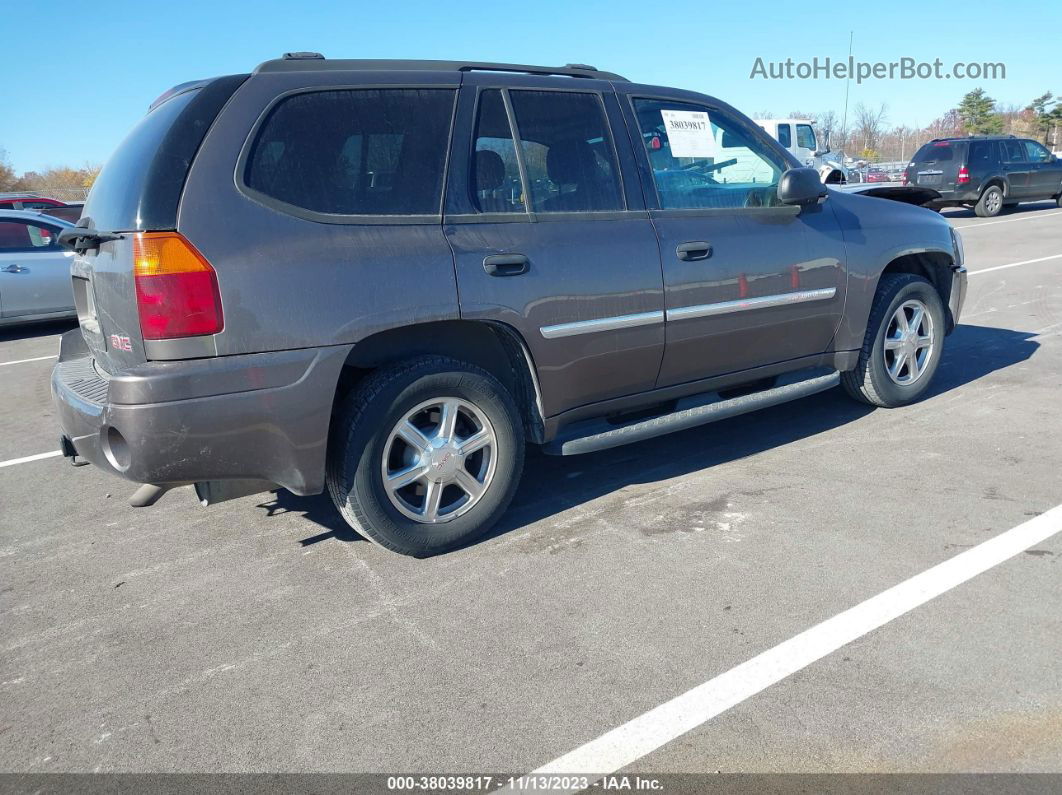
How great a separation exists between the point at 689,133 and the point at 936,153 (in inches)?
760

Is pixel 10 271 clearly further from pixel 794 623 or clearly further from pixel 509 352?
pixel 794 623

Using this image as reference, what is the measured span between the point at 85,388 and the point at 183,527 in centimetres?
86

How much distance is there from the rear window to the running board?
18.4 meters

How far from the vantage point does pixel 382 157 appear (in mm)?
3549

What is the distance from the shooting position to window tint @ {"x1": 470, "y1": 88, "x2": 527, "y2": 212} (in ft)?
12.4

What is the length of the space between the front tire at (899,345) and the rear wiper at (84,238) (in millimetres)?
3954

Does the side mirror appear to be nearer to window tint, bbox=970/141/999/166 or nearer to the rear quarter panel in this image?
the rear quarter panel

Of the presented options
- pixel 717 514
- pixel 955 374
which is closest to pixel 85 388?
pixel 717 514

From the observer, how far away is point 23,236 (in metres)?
10.4

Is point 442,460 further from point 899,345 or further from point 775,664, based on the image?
point 899,345

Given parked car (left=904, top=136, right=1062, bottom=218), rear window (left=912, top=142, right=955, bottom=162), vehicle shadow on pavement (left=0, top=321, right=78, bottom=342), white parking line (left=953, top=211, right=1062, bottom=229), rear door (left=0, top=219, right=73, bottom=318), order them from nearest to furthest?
rear door (left=0, top=219, right=73, bottom=318), vehicle shadow on pavement (left=0, top=321, right=78, bottom=342), white parking line (left=953, top=211, right=1062, bottom=229), parked car (left=904, top=136, right=1062, bottom=218), rear window (left=912, top=142, right=955, bottom=162)

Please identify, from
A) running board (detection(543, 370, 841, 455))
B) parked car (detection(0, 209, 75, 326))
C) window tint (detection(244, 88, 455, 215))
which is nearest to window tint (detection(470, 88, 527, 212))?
window tint (detection(244, 88, 455, 215))

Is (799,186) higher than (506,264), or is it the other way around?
(799,186)

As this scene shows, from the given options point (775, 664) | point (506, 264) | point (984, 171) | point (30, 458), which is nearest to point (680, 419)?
point (506, 264)
